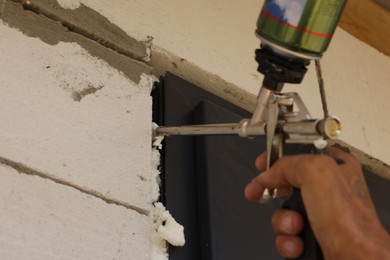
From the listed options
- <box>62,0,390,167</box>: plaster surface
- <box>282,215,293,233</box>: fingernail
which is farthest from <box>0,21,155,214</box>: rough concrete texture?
<box>282,215,293,233</box>: fingernail

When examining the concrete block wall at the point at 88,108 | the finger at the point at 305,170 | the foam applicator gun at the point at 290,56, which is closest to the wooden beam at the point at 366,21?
the concrete block wall at the point at 88,108

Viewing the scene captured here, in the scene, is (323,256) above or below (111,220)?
above

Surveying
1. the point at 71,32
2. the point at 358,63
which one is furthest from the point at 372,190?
the point at 71,32

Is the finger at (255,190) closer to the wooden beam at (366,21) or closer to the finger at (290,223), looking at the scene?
the finger at (290,223)

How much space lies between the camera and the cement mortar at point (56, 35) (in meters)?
0.83

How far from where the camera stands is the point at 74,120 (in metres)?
0.80

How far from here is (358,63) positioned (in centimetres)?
147

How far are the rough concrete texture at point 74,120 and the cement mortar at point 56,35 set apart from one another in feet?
0.04

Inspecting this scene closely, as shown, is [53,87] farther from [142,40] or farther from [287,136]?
[287,136]

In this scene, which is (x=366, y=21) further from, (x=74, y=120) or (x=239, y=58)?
(x=74, y=120)

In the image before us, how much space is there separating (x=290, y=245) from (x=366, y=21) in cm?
103

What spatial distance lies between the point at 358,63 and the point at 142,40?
0.70m

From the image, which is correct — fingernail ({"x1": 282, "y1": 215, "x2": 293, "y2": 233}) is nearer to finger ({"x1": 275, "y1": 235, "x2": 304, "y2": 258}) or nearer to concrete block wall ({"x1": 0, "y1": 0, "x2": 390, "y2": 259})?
finger ({"x1": 275, "y1": 235, "x2": 304, "y2": 258})

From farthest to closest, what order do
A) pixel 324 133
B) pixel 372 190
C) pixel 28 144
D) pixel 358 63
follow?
1. pixel 358 63
2. pixel 372 190
3. pixel 28 144
4. pixel 324 133
